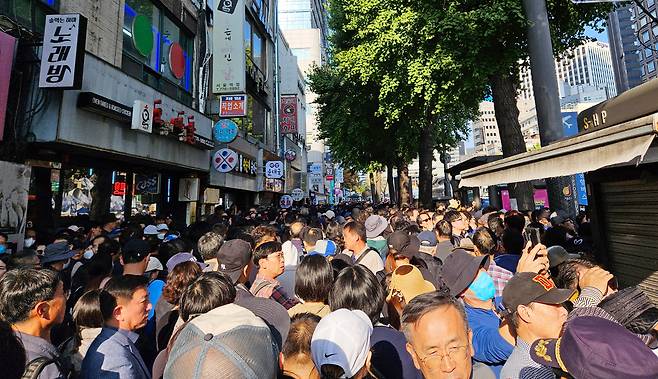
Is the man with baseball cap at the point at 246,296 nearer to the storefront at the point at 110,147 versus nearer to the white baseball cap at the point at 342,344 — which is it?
the white baseball cap at the point at 342,344

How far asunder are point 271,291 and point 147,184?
38.5 feet

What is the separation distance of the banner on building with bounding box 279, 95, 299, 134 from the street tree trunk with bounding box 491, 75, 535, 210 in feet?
61.7

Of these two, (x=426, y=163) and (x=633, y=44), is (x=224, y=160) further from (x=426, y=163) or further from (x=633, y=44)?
(x=633, y=44)

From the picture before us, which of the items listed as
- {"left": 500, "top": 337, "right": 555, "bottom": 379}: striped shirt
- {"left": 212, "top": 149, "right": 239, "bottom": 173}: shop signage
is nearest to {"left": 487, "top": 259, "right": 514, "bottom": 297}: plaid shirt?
{"left": 500, "top": 337, "right": 555, "bottom": 379}: striped shirt

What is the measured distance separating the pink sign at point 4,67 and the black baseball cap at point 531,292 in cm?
898

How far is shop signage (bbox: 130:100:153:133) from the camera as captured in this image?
10.2 meters

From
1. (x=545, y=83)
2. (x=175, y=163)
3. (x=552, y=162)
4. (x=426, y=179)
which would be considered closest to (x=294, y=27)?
(x=426, y=179)

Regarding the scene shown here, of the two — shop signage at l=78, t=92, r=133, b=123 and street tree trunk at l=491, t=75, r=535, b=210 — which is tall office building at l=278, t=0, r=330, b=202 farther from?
shop signage at l=78, t=92, r=133, b=123

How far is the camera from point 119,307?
2.66m

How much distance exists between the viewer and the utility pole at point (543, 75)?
7875 millimetres

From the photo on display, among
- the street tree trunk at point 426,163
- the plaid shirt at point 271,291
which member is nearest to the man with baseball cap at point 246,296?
the plaid shirt at point 271,291

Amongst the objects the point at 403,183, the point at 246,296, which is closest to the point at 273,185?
the point at 403,183

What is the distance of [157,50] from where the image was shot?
43.0 ft

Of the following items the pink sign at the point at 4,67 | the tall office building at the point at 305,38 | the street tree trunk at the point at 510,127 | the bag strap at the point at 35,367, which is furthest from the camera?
the tall office building at the point at 305,38
